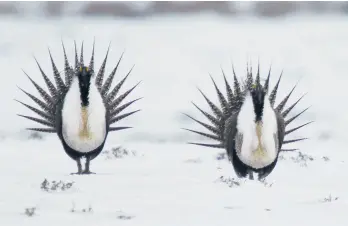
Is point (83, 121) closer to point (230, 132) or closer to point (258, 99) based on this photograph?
point (230, 132)

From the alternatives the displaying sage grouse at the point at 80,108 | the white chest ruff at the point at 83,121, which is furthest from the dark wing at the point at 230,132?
the white chest ruff at the point at 83,121

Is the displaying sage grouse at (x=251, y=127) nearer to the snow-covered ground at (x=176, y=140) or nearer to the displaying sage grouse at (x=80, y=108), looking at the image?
the snow-covered ground at (x=176, y=140)

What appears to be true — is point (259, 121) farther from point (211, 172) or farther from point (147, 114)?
point (147, 114)

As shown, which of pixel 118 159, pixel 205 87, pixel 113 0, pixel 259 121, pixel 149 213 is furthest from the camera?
pixel 113 0

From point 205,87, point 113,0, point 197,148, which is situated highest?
point 113,0

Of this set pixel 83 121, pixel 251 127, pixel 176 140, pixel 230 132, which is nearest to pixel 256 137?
pixel 251 127

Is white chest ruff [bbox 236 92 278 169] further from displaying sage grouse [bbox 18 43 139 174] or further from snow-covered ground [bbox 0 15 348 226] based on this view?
displaying sage grouse [bbox 18 43 139 174]

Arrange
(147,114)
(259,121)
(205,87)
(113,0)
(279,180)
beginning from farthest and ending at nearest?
(113,0) < (205,87) < (147,114) < (279,180) < (259,121)

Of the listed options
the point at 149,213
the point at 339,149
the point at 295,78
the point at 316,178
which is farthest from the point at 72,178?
the point at 295,78
